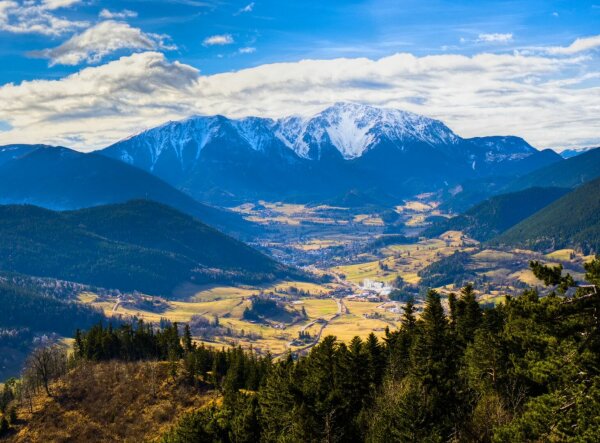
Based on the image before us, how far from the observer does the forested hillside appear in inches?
1400

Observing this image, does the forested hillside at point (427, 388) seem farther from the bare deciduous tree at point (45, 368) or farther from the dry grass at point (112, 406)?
the bare deciduous tree at point (45, 368)

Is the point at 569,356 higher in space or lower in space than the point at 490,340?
higher

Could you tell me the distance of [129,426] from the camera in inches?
4961

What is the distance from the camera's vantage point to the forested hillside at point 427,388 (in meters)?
35.6

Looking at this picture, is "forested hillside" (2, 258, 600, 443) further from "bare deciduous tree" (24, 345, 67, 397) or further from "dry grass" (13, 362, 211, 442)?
"bare deciduous tree" (24, 345, 67, 397)

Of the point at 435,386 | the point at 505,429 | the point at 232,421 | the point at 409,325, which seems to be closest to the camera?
the point at 505,429

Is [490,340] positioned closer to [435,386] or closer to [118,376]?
[435,386]

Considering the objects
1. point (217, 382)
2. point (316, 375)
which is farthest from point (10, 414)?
point (316, 375)

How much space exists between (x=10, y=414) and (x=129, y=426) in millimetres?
28857

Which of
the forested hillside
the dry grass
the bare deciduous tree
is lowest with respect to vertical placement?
the dry grass

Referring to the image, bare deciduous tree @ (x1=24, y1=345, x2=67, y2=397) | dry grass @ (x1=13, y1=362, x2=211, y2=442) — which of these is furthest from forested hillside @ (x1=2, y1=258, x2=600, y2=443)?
bare deciduous tree @ (x1=24, y1=345, x2=67, y2=397)

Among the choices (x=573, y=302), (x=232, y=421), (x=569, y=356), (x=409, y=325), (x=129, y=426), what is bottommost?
(x=129, y=426)

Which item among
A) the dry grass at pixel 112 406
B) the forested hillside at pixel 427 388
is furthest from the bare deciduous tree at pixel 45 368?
the forested hillside at pixel 427 388

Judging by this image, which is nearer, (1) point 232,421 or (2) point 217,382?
(1) point 232,421
